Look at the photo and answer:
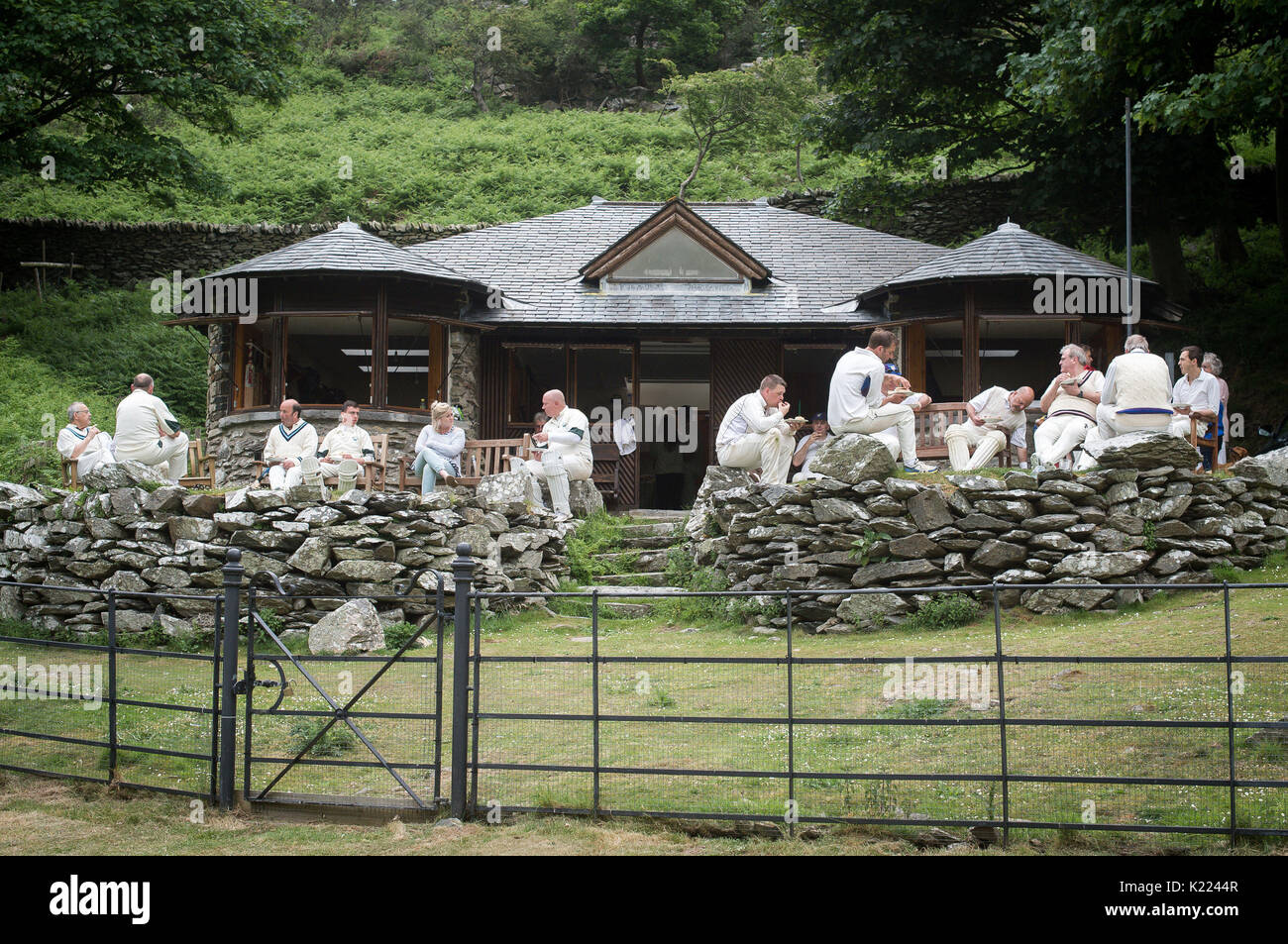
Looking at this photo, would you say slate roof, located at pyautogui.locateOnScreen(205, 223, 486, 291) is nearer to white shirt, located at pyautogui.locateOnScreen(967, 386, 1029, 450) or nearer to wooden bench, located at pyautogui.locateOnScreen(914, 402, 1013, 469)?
wooden bench, located at pyautogui.locateOnScreen(914, 402, 1013, 469)

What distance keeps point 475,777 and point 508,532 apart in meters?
6.66

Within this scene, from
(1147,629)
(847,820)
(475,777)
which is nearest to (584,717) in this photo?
(475,777)

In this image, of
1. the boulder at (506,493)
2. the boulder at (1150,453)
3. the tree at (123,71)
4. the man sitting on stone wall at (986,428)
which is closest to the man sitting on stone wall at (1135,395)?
the boulder at (1150,453)

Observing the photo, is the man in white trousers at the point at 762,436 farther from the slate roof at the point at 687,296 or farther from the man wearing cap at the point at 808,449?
the slate roof at the point at 687,296

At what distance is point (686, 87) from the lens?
34.6 m

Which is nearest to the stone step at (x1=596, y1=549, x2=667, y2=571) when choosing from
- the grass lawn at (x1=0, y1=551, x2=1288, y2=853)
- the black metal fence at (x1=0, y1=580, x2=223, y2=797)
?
the grass lawn at (x1=0, y1=551, x2=1288, y2=853)

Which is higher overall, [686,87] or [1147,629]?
[686,87]

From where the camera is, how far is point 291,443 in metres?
14.9

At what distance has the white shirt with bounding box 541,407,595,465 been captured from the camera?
52.1 feet

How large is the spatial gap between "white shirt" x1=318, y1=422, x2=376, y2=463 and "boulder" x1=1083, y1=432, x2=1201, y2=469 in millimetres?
8731

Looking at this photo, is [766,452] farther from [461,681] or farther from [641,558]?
[461,681]

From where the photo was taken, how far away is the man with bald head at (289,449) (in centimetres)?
1445

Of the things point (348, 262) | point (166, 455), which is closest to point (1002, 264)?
point (348, 262)

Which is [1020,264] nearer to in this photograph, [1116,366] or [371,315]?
[1116,366]
